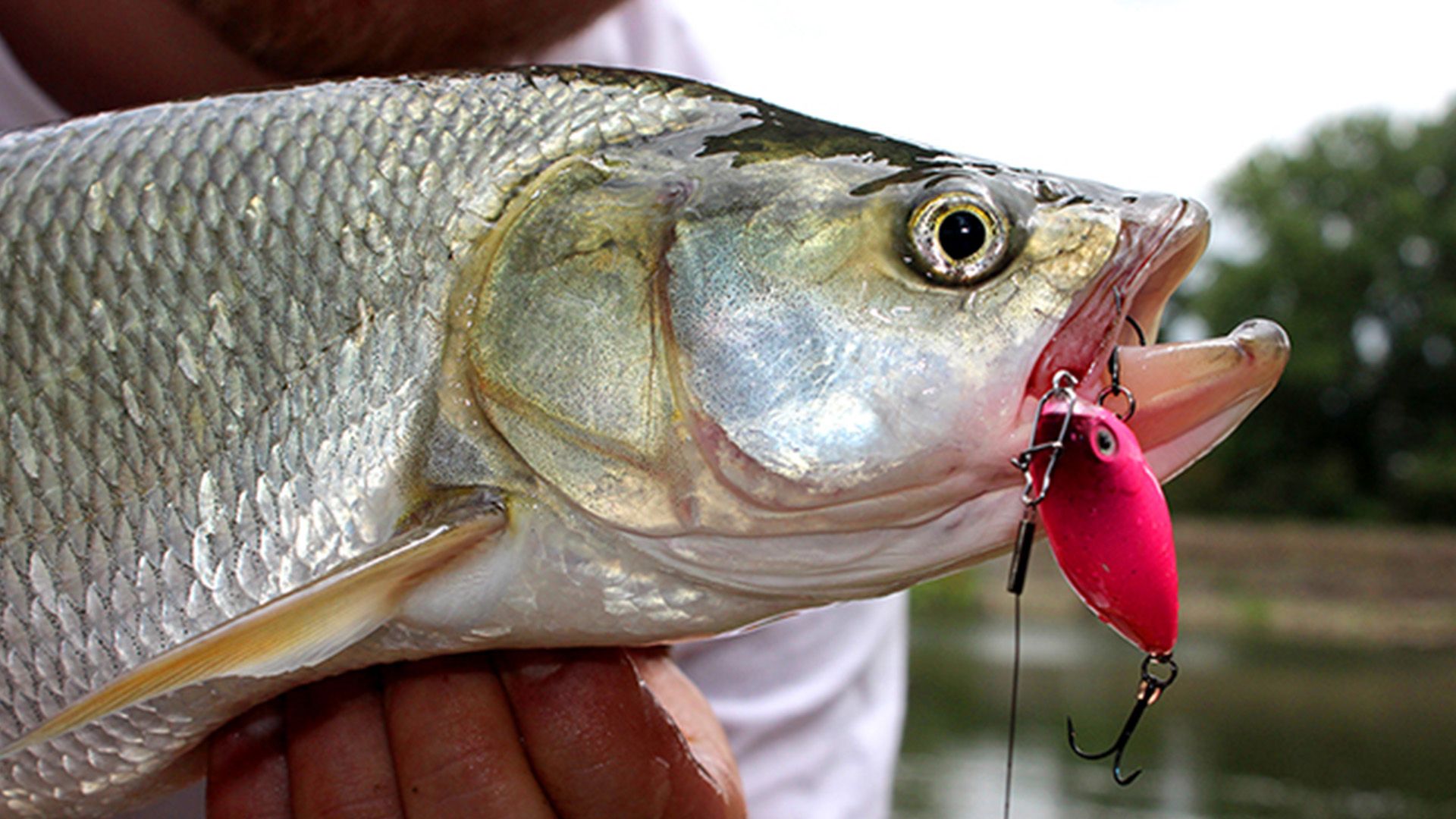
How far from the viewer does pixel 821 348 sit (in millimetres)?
1114

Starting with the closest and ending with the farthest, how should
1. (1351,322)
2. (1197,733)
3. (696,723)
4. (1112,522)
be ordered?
(1112,522) < (696,723) < (1197,733) < (1351,322)

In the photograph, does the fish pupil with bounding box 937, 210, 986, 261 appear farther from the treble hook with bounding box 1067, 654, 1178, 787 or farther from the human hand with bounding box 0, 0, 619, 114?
the human hand with bounding box 0, 0, 619, 114

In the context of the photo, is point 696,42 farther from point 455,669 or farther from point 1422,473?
point 1422,473

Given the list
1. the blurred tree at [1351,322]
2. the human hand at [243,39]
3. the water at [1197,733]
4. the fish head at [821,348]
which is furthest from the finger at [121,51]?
the blurred tree at [1351,322]

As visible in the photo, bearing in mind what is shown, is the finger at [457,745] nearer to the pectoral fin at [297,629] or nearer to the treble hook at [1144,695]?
the pectoral fin at [297,629]

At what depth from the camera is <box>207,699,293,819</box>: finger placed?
4.73 feet

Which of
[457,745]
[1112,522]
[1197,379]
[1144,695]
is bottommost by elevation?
[457,745]

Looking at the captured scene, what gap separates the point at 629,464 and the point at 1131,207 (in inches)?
19.6

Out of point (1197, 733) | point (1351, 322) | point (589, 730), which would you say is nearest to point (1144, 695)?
point (589, 730)

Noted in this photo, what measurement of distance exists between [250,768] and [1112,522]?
102 centimetres

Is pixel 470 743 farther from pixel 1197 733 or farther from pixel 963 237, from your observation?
pixel 1197 733

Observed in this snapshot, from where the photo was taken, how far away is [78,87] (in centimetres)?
189

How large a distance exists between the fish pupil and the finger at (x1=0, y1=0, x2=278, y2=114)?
1084mm

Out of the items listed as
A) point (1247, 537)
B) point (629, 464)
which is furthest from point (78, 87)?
point (1247, 537)
